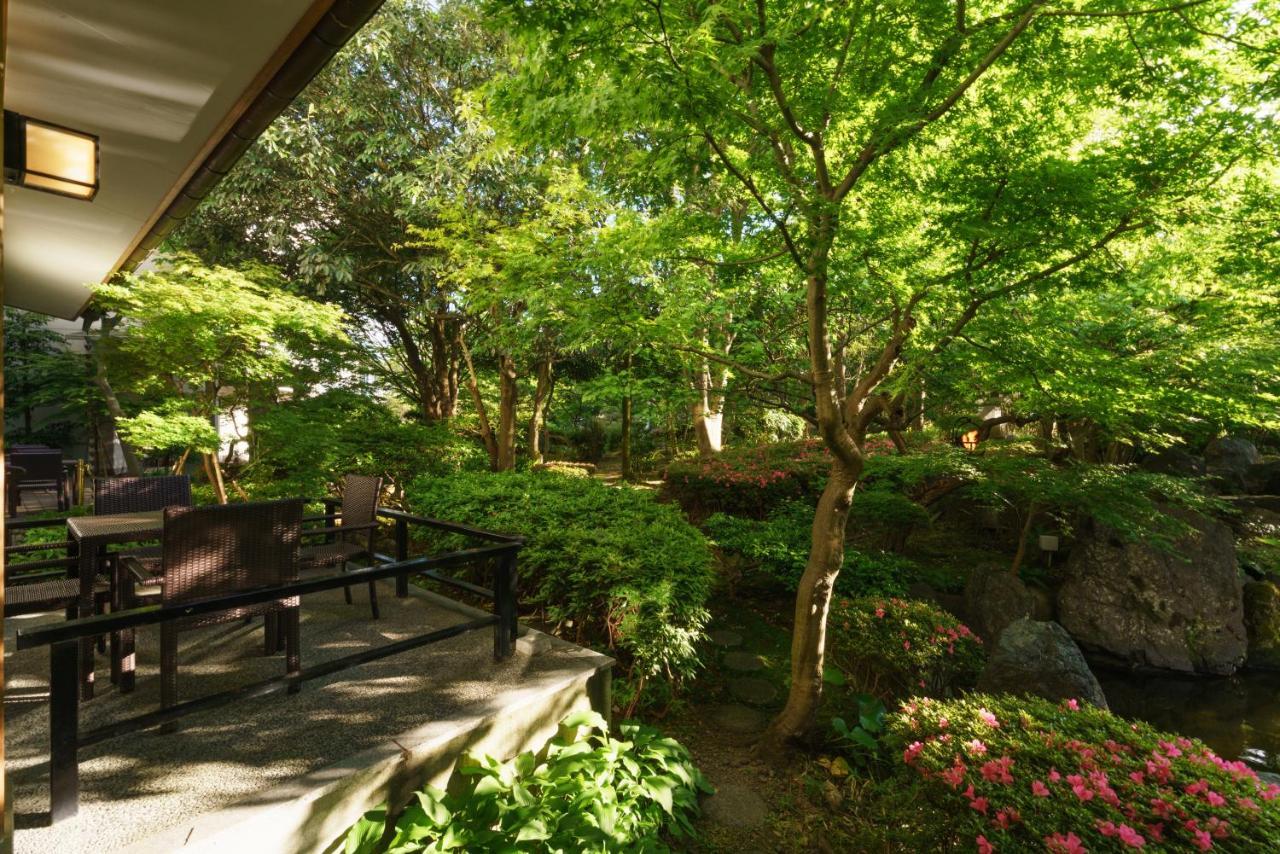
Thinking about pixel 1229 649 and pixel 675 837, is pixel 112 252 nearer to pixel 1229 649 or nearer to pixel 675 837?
pixel 675 837

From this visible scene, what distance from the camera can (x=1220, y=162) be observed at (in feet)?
9.36

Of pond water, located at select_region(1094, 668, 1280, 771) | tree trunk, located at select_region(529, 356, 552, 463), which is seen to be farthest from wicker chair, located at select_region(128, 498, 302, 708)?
tree trunk, located at select_region(529, 356, 552, 463)

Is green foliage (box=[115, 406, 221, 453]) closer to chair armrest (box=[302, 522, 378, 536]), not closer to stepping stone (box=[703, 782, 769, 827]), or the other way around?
chair armrest (box=[302, 522, 378, 536])

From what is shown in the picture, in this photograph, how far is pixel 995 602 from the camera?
19.6 feet

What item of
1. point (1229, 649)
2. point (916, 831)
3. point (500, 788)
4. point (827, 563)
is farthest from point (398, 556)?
point (1229, 649)

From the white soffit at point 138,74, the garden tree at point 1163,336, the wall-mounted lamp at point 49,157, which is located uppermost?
the white soffit at point 138,74

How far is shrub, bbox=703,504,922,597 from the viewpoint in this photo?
543 centimetres

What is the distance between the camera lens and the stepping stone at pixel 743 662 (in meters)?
4.64

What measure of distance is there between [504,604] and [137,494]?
299 cm

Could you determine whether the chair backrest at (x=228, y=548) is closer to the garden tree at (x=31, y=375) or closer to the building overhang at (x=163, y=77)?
the building overhang at (x=163, y=77)

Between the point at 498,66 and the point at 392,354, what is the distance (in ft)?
20.1

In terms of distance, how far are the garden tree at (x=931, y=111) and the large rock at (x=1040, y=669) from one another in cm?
166

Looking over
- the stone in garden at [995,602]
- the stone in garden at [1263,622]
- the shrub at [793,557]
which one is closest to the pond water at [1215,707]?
the stone in garden at [1263,622]

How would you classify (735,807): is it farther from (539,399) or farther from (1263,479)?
(1263,479)
